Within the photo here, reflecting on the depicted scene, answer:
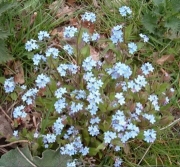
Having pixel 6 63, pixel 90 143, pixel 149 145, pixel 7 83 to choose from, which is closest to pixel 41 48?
pixel 6 63

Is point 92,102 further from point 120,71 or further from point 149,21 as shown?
point 149,21

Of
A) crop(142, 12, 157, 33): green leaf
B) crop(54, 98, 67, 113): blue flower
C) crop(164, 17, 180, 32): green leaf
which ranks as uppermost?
crop(142, 12, 157, 33): green leaf

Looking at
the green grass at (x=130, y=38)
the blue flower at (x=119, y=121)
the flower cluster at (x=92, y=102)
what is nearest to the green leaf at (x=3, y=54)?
the green grass at (x=130, y=38)

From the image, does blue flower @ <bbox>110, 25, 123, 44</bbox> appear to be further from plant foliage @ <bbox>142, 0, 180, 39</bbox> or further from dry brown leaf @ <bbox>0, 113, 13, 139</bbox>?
dry brown leaf @ <bbox>0, 113, 13, 139</bbox>

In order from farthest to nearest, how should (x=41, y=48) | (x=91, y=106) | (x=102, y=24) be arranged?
(x=102, y=24) → (x=41, y=48) → (x=91, y=106)

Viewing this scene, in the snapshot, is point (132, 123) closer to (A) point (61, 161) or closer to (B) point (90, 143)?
(B) point (90, 143)

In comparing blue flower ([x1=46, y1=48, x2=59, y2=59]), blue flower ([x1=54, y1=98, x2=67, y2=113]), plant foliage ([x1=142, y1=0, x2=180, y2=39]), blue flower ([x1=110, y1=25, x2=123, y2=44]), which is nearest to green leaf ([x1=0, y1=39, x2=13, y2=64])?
blue flower ([x1=46, y1=48, x2=59, y2=59])

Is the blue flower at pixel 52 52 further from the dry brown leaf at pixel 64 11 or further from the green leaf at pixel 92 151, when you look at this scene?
the dry brown leaf at pixel 64 11
